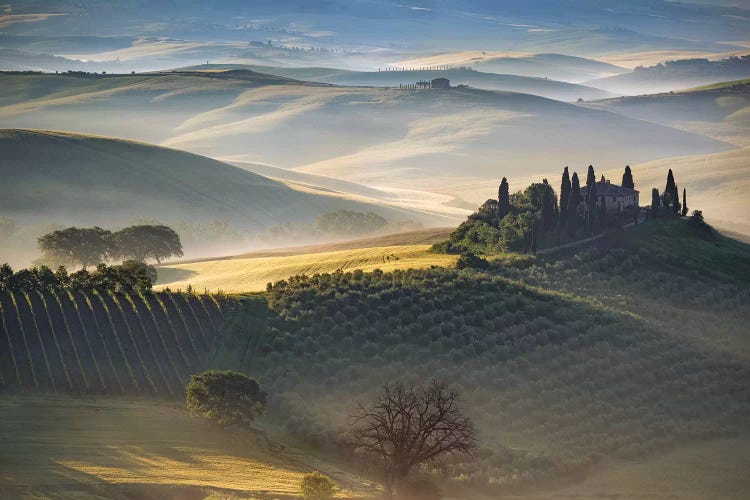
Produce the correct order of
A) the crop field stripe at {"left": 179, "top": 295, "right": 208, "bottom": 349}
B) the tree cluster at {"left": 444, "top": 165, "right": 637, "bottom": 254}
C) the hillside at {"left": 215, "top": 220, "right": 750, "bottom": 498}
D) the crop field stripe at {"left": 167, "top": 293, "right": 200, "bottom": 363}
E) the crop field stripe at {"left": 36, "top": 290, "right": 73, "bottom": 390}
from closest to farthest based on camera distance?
the hillside at {"left": 215, "top": 220, "right": 750, "bottom": 498} → the crop field stripe at {"left": 36, "top": 290, "right": 73, "bottom": 390} → the crop field stripe at {"left": 167, "top": 293, "right": 200, "bottom": 363} → the crop field stripe at {"left": 179, "top": 295, "right": 208, "bottom": 349} → the tree cluster at {"left": 444, "top": 165, "right": 637, "bottom": 254}

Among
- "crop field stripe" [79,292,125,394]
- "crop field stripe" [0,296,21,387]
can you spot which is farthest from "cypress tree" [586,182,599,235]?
"crop field stripe" [0,296,21,387]

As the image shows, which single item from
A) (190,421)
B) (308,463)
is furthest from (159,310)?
(308,463)

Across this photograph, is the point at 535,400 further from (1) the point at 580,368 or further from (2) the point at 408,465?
(2) the point at 408,465

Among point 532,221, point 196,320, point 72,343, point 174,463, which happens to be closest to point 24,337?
point 72,343

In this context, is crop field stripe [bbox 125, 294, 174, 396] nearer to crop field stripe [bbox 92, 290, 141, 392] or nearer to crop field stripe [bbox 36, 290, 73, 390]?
crop field stripe [bbox 92, 290, 141, 392]

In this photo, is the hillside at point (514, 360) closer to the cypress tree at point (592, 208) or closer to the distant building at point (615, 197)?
the cypress tree at point (592, 208)

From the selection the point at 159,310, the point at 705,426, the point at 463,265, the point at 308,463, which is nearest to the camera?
the point at 308,463
